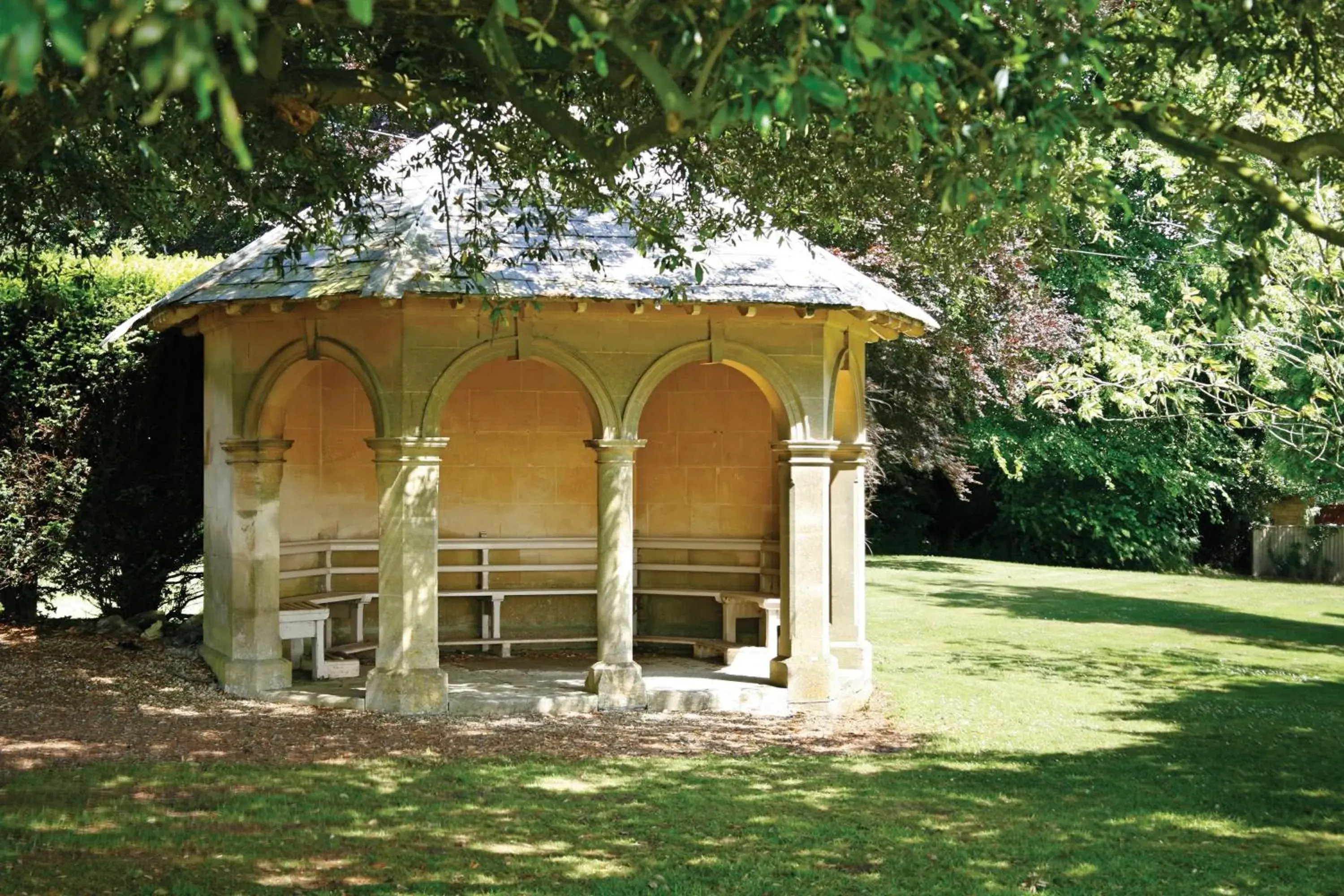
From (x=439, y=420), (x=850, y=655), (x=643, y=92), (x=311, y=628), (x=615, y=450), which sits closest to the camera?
(x=643, y=92)

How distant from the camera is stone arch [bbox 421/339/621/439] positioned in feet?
37.2

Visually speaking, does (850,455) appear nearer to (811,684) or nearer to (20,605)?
(811,684)

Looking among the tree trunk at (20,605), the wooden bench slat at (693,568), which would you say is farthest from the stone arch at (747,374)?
the tree trunk at (20,605)

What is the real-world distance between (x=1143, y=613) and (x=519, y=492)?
11979 mm

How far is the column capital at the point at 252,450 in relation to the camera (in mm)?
11930

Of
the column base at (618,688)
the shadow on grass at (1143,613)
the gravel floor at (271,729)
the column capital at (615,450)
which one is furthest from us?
the shadow on grass at (1143,613)

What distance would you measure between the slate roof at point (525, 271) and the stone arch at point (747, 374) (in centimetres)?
68

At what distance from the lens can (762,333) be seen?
39.2 feet

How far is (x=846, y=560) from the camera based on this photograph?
Result: 13.1 meters

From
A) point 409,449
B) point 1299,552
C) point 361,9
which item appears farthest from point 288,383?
point 1299,552

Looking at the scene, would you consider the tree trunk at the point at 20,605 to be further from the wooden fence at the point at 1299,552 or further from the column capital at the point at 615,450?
the wooden fence at the point at 1299,552

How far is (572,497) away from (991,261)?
8174 millimetres

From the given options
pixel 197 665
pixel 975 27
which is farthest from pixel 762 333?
pixel 975 27

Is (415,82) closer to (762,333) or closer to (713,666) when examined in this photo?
(762,333)
